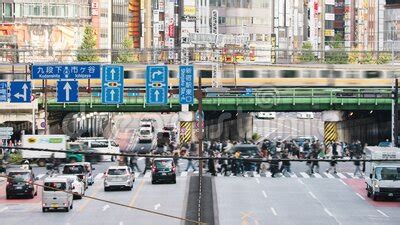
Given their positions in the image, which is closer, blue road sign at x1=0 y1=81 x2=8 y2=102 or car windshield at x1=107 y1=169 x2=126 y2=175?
car windshield at x1=107 y1=169 x2=126 y2=175

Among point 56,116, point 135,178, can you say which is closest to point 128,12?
point 56,116

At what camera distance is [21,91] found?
74.6 metres

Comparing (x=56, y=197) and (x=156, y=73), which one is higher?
(x=156, y=73)

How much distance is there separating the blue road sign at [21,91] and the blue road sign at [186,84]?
909 cm

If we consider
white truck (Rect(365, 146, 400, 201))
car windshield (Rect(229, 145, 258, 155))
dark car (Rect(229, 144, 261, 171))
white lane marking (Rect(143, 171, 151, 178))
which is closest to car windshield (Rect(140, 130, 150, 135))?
white lane marking (Rect(143, 171, 151, 178))

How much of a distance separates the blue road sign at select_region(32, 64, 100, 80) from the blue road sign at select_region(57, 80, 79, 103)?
19.4 inches

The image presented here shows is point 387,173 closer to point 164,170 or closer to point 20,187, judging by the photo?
point 164,170

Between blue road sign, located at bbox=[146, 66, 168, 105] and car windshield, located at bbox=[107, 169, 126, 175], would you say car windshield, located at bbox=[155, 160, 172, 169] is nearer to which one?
car windshield, located at bbox=[107, 169, 126, 175]

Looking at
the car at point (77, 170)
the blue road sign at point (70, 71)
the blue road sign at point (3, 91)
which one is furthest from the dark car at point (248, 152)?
the blue road sign at point (3, 91)

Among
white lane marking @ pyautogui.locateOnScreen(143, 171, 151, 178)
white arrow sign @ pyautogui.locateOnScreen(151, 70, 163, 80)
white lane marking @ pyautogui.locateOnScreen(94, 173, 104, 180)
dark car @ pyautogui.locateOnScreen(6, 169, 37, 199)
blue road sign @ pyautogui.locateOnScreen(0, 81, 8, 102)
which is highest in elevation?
white arrow sign @ pyautogui.locateOnScreen(151, 70, 163, 80)

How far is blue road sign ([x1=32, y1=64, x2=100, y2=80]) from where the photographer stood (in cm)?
7344

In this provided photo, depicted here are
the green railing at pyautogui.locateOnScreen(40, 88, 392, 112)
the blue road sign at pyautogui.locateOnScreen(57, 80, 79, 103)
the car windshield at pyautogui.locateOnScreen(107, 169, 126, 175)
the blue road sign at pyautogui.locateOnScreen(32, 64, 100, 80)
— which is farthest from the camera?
the green railing at pyautogui.locateOnScreen(40, 88, 392, 112)

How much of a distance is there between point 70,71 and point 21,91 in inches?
136

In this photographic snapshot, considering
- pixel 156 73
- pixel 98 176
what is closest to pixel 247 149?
pixel 156 73
